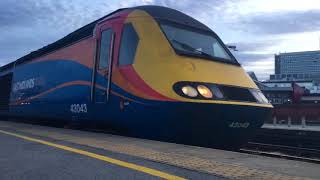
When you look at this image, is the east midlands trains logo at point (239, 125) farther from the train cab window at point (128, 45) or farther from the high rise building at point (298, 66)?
the high rise building at point (298, 66)

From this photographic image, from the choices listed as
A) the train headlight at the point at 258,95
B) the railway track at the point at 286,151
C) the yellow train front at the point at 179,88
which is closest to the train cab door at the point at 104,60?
the yellow train front at the point at 179,88

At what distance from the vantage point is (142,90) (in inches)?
366

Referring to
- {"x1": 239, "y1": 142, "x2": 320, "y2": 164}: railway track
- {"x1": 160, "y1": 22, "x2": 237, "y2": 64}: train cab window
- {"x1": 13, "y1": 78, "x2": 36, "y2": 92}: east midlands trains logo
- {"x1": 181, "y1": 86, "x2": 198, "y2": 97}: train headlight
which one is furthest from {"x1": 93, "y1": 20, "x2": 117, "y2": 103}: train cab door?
{"x1": 13, "y1": 78, "x2": 36, "y2": 92}: east midlands trains logo

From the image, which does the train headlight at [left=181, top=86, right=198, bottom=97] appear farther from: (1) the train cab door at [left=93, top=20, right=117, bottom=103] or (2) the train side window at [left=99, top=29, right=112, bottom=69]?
(2) the train side window at [left=99, top=29, right=112, bottom=69]

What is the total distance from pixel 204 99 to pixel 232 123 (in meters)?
0.94

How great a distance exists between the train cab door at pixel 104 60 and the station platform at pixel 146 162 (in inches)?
89.2

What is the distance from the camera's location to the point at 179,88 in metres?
8.79

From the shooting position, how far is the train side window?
10766 mm

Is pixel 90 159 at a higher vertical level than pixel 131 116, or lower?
lower

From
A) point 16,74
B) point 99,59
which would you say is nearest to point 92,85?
point 99,59


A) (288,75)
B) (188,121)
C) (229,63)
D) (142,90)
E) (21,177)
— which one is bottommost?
(21,177)

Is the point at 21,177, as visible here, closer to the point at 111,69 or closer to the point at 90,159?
the point at 90,159

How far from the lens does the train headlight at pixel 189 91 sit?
8719mm

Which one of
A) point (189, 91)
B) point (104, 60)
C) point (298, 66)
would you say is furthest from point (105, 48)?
point (298, 66)
